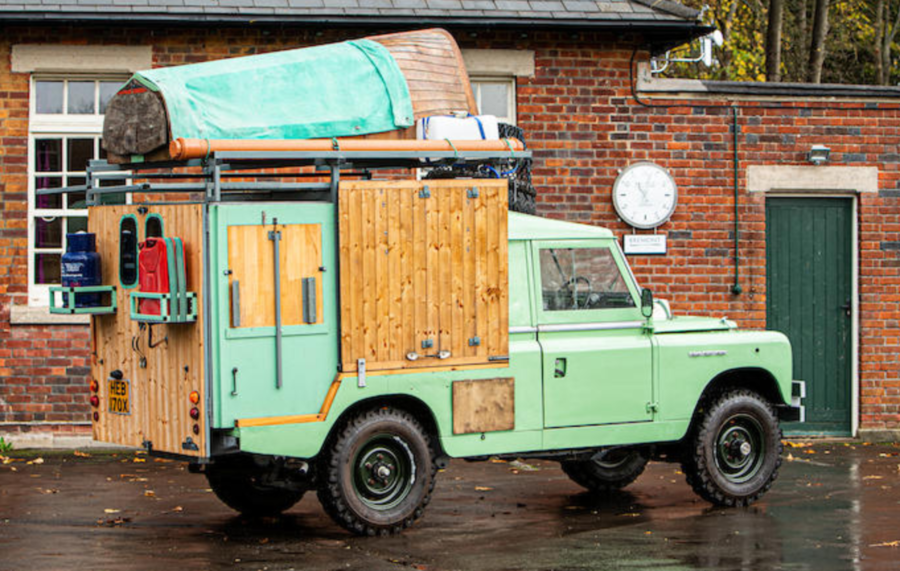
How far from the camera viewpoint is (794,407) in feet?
33.6

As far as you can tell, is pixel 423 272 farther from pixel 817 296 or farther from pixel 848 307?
pixel 848 307

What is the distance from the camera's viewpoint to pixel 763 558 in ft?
26.3

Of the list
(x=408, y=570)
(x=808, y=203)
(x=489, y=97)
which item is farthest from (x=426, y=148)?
(x=808, y=203)

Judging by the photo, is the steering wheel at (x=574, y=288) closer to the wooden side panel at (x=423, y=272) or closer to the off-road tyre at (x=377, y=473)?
the wooden side panel at (x=423, y=272)

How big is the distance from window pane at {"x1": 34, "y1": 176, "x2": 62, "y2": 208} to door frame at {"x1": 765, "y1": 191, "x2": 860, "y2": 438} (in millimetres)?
7022

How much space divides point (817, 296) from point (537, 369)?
6.01 m

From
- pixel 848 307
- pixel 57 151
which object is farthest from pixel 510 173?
pixel 848 307

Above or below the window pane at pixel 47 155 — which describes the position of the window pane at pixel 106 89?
above

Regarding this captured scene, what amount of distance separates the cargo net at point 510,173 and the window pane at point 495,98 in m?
2.31

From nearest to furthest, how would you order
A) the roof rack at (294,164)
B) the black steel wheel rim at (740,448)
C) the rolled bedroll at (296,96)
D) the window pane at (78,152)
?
the roof rack at (294,164) → the rolled bedroll at (296,96) → the black steel wheel rim at (740,448) → the window pane at (78,152)

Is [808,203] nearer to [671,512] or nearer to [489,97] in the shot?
[489,97]

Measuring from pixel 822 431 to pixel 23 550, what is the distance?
878 cm

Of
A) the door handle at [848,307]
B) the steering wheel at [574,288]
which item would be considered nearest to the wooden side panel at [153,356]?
the steering wheel at [574,288]

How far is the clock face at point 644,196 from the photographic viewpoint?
1387cm
